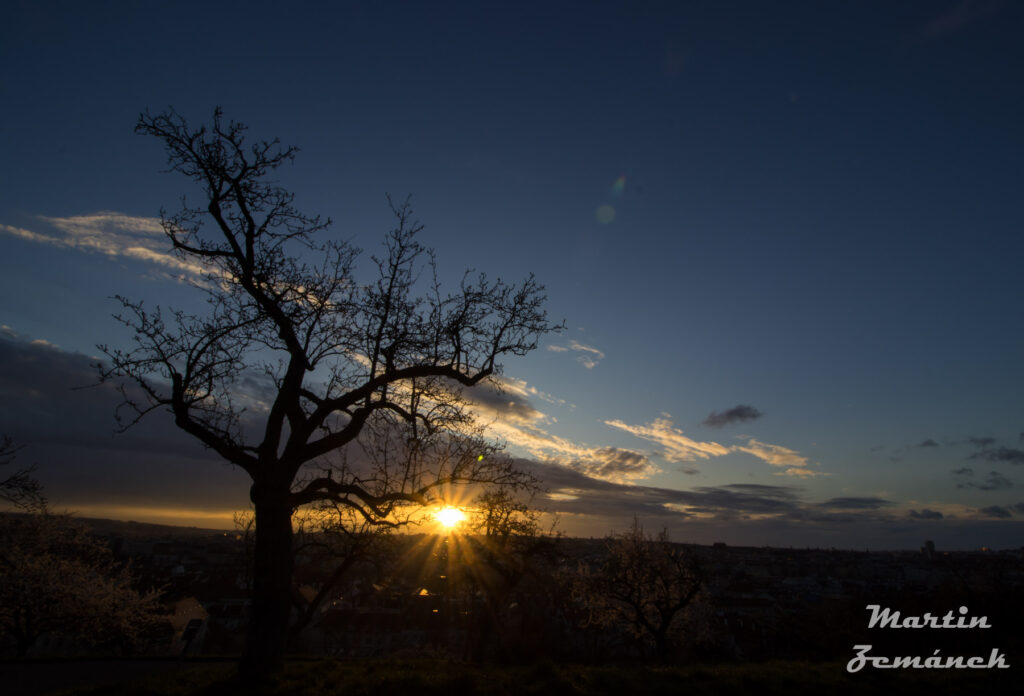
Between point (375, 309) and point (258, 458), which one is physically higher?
point (375, 309)

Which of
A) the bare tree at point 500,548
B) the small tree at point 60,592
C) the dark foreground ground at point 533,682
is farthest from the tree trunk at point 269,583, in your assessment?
the small tree at point 60,592

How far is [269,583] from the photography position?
1062 cm

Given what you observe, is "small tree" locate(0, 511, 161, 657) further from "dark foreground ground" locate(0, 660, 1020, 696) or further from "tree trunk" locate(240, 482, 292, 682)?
"tree trunk" locate(240, 482, 292, 682)

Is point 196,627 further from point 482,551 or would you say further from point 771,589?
point 771,589

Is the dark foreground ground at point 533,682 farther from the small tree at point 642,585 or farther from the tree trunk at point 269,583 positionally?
the small tree at point 642,585

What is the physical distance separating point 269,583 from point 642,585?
101ft

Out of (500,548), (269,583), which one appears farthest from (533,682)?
(500,548)

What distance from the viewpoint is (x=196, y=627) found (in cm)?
1309

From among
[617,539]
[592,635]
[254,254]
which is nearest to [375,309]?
[254,254]

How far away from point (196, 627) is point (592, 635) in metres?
49.7

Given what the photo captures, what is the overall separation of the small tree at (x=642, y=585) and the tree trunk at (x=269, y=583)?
82.8 ft

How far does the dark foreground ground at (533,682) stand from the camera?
9.04 meters

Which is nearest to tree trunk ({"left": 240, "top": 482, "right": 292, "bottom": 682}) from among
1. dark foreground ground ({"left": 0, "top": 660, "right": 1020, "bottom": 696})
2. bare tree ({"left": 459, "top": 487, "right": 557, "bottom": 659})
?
dark foreground ground ({"left": 0, "top": 660, "right": 1020, "bottom": 696})

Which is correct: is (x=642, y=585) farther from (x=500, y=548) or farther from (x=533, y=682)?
(x=533, y=682)
